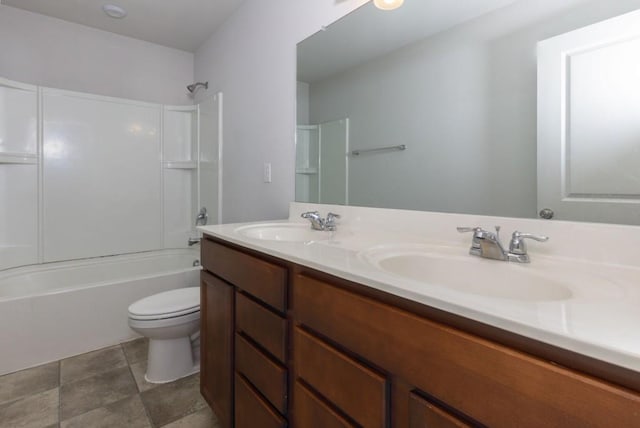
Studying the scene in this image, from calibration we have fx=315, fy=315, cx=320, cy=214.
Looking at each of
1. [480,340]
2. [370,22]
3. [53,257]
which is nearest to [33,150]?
[53,257]

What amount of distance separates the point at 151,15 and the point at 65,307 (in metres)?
2.13

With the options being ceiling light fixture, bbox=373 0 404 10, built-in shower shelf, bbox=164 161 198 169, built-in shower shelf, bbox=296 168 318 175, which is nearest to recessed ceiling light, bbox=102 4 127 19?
built-in shower shelf, bbox=164 161 198 169

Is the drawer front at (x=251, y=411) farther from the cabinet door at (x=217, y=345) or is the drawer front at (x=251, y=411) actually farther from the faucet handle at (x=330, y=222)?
the faucet handle at (x=330, y=222)

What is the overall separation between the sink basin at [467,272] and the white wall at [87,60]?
2.87m

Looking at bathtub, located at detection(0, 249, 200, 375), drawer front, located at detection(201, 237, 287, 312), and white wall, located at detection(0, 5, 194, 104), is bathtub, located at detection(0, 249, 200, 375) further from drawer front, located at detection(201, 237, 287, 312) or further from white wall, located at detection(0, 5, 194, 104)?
white wall, located at detection(0, 5, 194, 104)

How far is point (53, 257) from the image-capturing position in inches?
96.7

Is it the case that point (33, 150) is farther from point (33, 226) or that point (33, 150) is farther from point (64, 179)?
point (33, 226)

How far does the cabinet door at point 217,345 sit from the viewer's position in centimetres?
120

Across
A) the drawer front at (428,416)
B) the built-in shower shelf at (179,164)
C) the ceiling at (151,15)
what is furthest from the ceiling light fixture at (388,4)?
the built-in shower shelf at (179,164)

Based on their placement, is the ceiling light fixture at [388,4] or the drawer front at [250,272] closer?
the drawer front at [250,272]

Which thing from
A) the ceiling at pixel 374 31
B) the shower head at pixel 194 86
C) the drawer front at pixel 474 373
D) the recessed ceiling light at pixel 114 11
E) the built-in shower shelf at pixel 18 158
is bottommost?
the drawer front at pixel 474 373

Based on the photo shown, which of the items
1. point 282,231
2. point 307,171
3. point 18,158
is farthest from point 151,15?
point 282,231

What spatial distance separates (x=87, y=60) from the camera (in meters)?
2.57

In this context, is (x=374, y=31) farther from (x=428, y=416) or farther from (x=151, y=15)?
(x=151, y=15)
